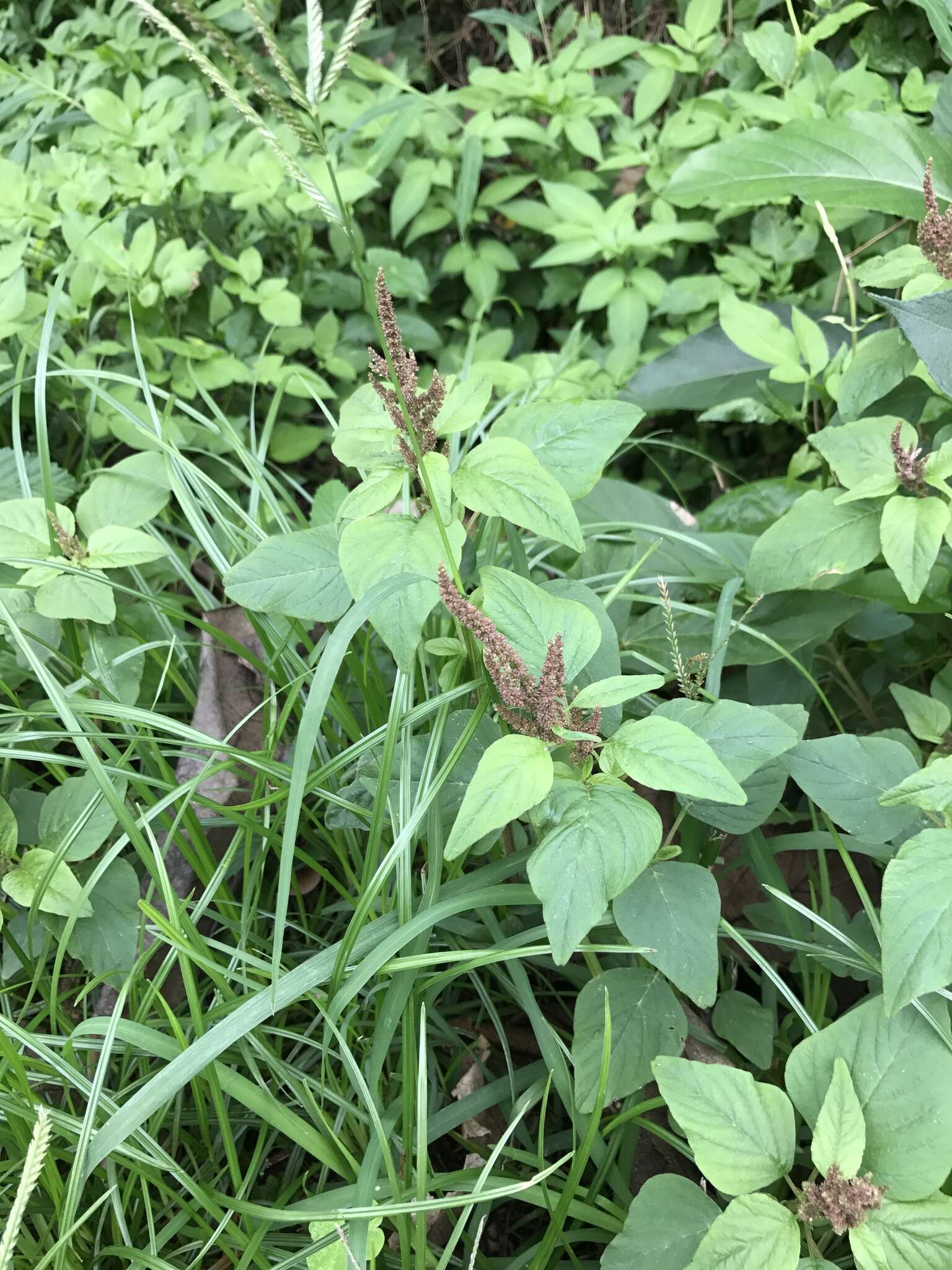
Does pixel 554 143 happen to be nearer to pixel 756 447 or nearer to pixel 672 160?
pixel 672 160

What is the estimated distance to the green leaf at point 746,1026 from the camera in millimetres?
1085

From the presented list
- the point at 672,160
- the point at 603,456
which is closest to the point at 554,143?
the point at 672,160

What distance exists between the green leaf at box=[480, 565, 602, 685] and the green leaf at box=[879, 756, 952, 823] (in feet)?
1.14

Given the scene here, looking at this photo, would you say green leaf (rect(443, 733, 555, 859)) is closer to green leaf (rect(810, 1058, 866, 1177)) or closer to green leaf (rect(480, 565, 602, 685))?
green leaf (rect(480, 565, 602, 685))

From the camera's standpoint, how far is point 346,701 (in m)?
1.34

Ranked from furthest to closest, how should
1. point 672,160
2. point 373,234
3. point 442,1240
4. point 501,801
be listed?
point 373,234
point 672,160
point 442,1240
point 501,801

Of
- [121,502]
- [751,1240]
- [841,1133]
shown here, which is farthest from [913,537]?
[121,502]

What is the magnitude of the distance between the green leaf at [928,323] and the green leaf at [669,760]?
0.63 metres

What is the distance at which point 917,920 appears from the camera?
2.84ft

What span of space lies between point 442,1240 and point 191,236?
7.01ft

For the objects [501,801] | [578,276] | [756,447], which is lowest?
[756,447]

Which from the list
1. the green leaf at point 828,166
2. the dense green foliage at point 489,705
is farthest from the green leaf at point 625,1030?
the green leaf at point 828,166

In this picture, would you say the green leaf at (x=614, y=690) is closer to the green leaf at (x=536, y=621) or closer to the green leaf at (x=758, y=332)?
the green leaf at (x=536, y=621)

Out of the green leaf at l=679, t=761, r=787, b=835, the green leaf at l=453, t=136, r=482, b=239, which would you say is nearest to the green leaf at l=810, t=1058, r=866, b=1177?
the green leaf at l=679, t=761, r=787, b=835
